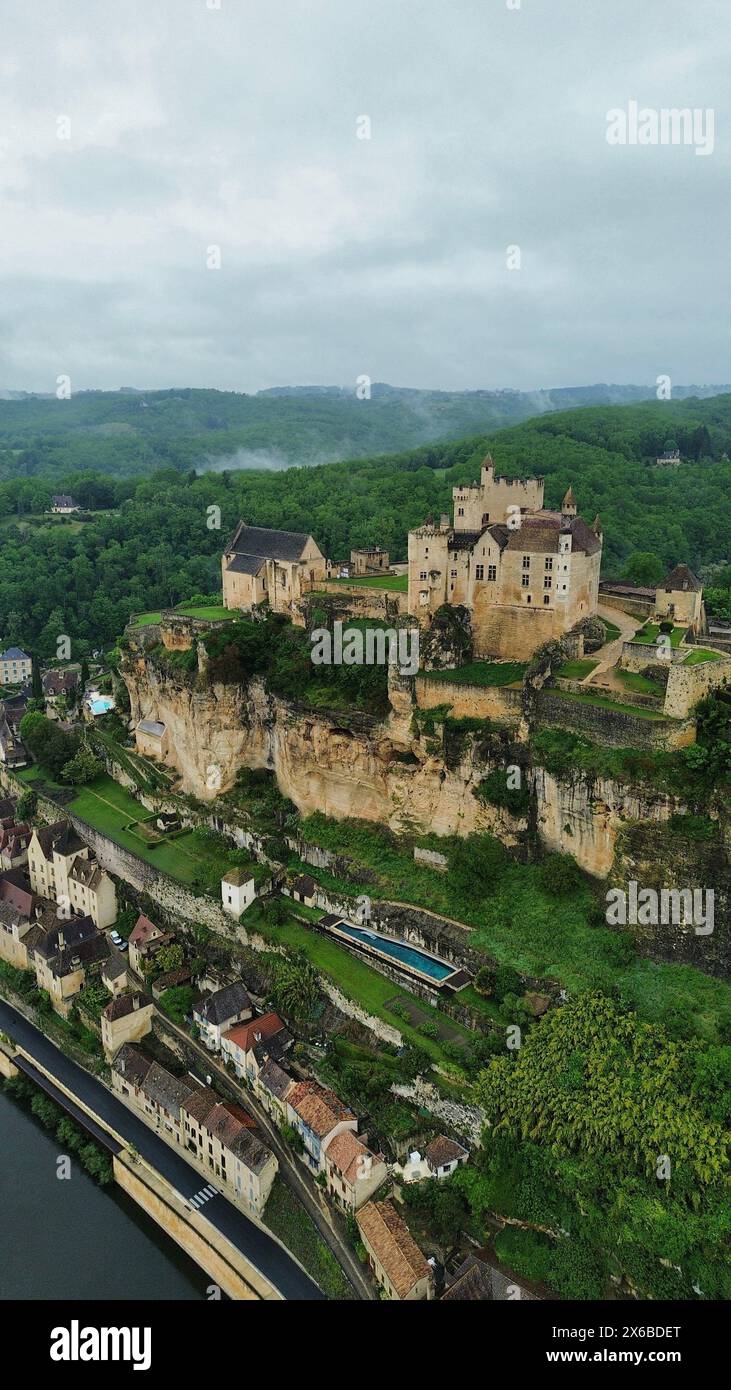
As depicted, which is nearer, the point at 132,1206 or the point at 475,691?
the point at 132,1206

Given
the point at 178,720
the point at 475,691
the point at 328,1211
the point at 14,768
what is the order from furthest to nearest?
1. the point at 14,768
2. the point at 178,720
3. the point at 475,691
4. the point at 328,1211

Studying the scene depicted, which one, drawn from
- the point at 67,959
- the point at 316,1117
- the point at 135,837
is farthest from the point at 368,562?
the point at 316,1117

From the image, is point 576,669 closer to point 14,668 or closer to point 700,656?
point 700,656

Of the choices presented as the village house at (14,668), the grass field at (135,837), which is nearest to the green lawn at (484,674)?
the grass field at (135,837)

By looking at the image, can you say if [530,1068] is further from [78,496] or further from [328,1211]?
[78,496]

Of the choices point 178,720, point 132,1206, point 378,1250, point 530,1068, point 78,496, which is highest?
point 78,496

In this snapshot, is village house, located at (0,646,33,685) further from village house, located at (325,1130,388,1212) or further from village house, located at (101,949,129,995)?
village house, located at (325,1130,388,1212)

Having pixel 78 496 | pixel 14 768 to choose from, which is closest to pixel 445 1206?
pixel 14 768
